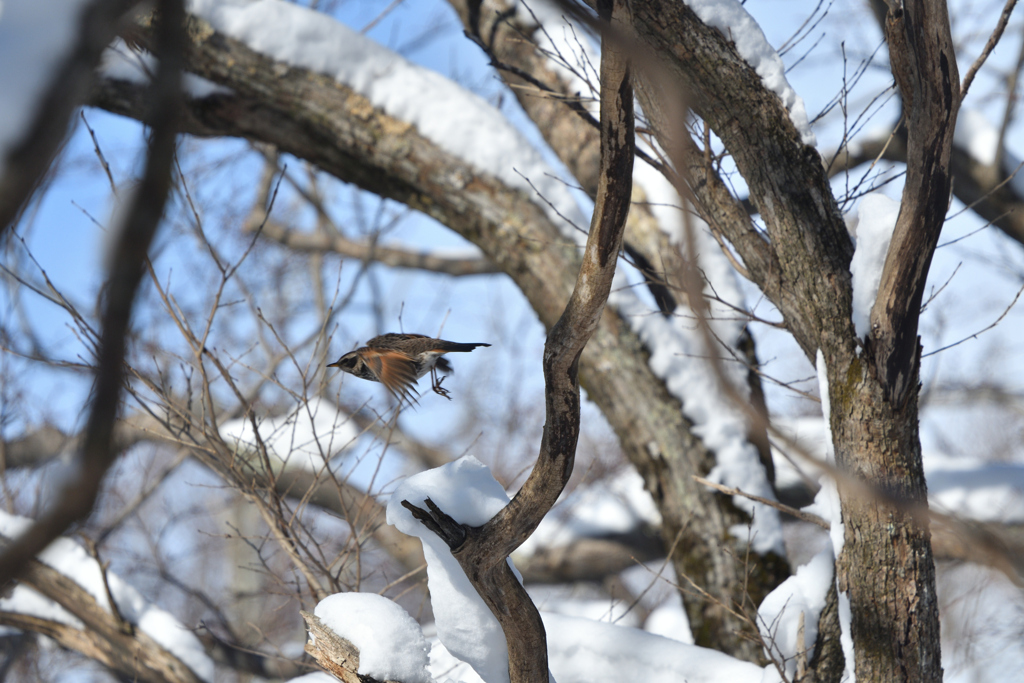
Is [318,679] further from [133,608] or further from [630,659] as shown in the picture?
[133,608]

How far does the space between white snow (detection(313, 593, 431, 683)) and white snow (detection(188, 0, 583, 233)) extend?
2.35m

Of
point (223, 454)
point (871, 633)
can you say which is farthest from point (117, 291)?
point (223, 454)

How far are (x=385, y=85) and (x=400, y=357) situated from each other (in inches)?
104

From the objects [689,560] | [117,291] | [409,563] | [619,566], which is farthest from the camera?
[619,566]

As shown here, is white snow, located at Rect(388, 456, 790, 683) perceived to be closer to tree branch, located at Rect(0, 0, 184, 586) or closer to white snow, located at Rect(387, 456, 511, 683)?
white snow, located at Rect(387, 456, 511, 683)

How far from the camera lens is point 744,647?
9.99 feet

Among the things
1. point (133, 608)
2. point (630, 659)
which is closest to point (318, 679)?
point (630, 659)

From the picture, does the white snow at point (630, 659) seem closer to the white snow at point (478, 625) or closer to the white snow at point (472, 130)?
the white snow at point (478, 625)

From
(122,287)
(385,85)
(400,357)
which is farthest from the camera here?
(385,85)

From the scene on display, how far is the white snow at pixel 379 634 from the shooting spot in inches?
71.7

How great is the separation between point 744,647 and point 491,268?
395cm

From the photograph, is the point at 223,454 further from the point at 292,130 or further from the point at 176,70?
the point at 176,70

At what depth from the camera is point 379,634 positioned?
6.10 feet

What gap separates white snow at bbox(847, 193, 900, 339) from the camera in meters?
1.95
